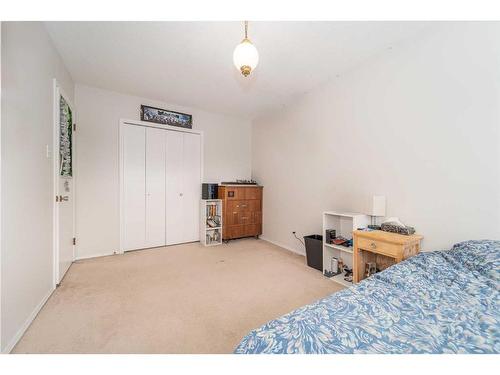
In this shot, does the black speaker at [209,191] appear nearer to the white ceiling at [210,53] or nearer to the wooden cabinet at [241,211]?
the wooden cabinet at [241,211]

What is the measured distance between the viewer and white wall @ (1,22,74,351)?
137cm

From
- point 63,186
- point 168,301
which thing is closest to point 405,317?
point 168,301

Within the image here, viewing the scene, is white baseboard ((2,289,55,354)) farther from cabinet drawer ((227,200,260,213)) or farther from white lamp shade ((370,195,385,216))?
white lamp shade ((370,195,385,216))

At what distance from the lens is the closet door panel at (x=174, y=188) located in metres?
3.76

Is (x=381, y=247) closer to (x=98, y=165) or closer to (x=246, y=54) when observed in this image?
(x=246, y=54)

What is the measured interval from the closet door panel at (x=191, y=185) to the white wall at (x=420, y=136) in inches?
79.0

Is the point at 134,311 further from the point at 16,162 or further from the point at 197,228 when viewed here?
the point at 197,228

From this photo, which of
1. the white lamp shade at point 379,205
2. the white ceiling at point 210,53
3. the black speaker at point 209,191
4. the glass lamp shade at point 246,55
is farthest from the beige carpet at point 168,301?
the white ceiling at point 210,53

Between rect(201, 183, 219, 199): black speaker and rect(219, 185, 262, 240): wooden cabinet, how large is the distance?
9 cm

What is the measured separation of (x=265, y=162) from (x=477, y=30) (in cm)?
307

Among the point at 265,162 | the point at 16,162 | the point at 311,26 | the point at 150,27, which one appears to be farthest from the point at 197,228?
the point at 311,26

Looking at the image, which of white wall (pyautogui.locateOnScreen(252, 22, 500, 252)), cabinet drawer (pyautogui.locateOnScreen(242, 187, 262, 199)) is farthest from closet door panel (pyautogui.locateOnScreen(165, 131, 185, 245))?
white wall (pyautogui.locateOnScreen(252, 22, 500, 252))

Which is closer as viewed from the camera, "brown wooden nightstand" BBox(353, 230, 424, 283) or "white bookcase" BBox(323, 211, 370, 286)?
"brown wooden nightstand" BBox(353, 230, 424, 283)

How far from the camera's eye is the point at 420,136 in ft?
6.57
